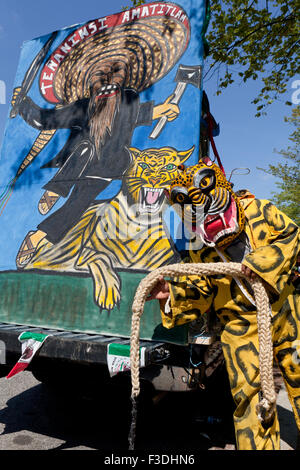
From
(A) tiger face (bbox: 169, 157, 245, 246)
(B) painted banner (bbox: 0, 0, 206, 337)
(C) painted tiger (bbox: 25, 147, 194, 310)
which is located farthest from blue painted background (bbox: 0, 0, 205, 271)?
(A) tiger face (bbox: 169, 157, 245, 246)

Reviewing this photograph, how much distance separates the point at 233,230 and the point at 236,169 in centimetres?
103

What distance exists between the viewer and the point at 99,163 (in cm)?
365

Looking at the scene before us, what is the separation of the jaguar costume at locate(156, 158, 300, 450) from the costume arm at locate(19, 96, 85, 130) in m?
2.21

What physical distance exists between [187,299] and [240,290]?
1.15 feet

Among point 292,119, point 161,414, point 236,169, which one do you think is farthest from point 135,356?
point 292,119

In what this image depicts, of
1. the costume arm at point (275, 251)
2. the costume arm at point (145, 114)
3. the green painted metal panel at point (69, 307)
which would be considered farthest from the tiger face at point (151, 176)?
the costume arm at point (275, 251)

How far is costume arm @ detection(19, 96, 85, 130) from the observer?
13.2 ft

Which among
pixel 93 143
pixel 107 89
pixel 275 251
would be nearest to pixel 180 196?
pixel 275 251

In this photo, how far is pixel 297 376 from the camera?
2.22 meters

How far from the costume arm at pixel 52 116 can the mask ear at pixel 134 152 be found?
796 mm

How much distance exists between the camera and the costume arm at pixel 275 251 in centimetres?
202

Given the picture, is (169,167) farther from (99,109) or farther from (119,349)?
(119,349)

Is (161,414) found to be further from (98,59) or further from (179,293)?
(98,59)

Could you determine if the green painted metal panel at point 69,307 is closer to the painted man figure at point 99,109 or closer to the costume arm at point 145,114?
the painted man figure at point 99,109
